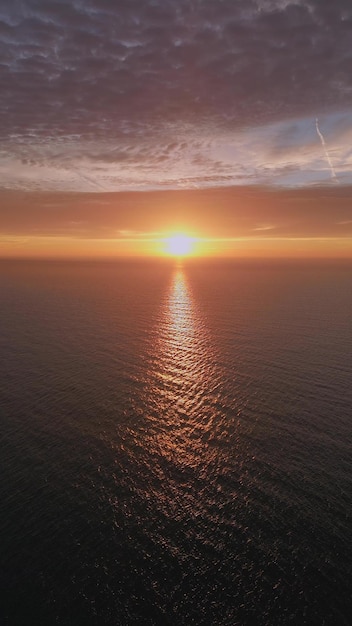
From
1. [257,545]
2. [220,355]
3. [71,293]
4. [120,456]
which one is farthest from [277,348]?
[71,293]

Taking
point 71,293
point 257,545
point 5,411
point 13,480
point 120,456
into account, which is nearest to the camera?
point 257,545

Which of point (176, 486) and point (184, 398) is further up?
point (176, 486)

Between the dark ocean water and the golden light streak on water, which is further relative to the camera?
the golden light streak on water

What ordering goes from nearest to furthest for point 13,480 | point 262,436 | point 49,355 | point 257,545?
point 257,545
point 13,480
point 262,436
point 49,355

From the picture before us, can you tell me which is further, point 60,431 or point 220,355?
point 220,355

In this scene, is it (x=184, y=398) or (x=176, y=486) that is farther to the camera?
(x=184, y=398)

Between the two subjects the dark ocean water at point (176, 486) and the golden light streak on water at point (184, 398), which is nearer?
the dark ocean water at point (176, 486)

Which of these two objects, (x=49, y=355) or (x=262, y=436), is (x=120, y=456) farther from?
(x=49, y=355)
